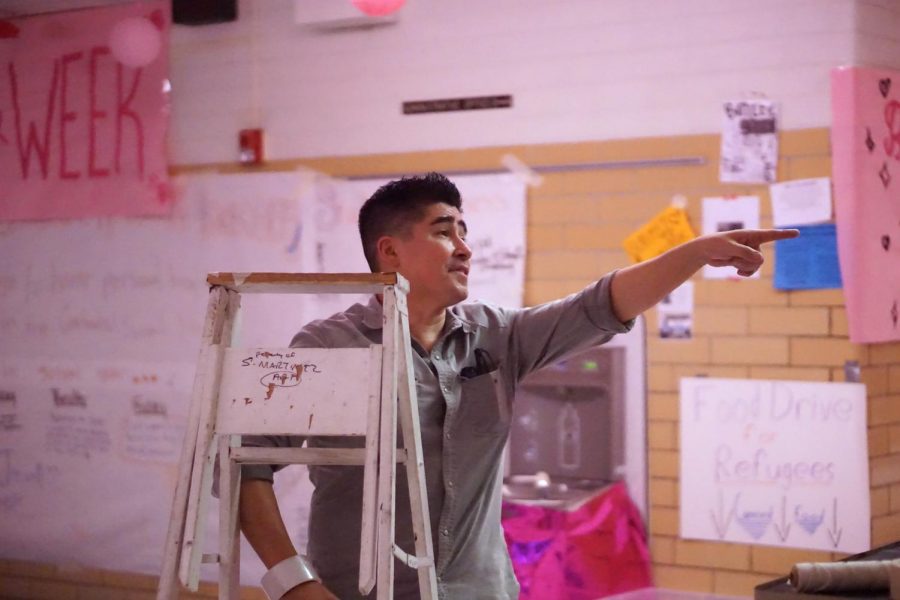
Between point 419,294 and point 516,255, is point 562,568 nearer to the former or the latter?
point 516,255

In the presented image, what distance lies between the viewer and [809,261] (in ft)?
12.1

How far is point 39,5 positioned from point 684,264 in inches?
153

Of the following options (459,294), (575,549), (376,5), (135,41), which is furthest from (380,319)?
(135,41)

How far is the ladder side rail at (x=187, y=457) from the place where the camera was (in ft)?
6.73

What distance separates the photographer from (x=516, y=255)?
416 cm

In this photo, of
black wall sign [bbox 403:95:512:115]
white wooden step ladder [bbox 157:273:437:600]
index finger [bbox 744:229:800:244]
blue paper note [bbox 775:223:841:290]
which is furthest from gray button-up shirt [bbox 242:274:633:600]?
black wall sign [bbox 403:95:512:115]

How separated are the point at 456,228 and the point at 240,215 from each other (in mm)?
2431

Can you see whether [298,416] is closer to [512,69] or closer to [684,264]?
[684,264]

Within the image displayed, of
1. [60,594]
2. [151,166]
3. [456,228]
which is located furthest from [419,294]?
[60,594]

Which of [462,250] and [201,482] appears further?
[462,250]

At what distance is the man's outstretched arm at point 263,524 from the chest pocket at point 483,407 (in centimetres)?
41

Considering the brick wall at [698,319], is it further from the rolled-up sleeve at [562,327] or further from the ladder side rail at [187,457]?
the ladder side rail at [187,457]

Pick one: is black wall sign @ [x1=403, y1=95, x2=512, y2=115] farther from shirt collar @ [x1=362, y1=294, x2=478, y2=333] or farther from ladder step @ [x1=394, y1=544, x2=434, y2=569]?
ladder step @ [x1=394, y1=544, x2=434, y2=569]

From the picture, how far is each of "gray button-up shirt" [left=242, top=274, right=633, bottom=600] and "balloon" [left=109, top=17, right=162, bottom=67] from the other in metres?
2.86
